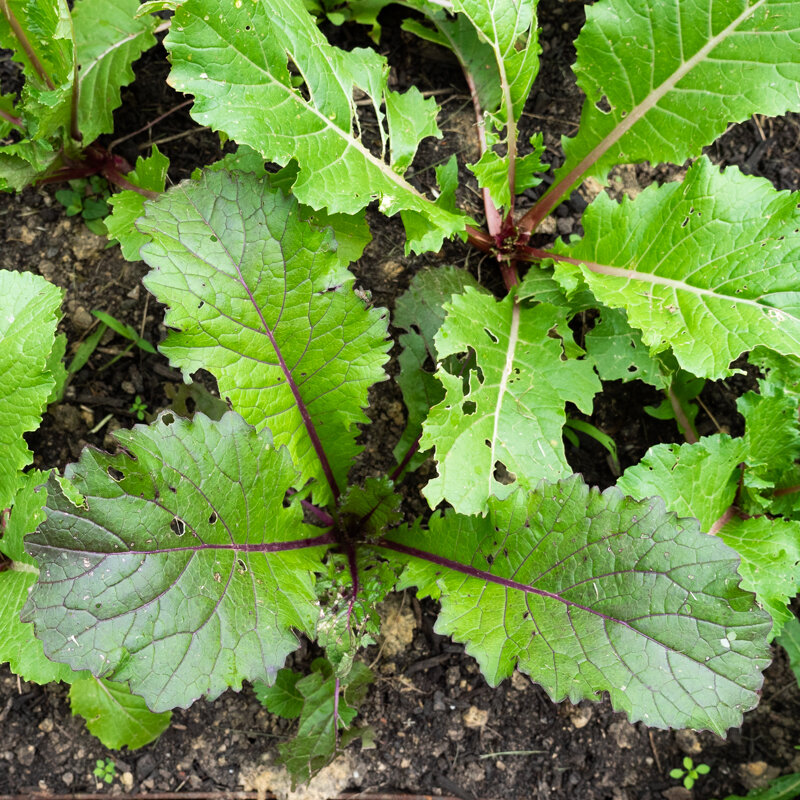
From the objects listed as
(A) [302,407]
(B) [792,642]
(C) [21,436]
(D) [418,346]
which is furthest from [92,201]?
(B) [792,642]

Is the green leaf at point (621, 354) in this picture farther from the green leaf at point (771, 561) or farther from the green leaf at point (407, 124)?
the green leaf at point (407, 124)

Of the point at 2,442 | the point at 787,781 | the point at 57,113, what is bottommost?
the point at 787,781

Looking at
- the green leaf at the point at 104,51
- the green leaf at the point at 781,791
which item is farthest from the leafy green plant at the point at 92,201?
the green leaf at the point at 781,791

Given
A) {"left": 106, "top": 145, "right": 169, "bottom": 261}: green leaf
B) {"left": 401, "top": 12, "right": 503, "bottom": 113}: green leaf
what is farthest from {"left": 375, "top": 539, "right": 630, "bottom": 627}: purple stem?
{"left": 401, "top": 12, "right": 503, "bottom": 113}: green leaf

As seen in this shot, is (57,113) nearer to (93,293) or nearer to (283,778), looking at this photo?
(93,293)

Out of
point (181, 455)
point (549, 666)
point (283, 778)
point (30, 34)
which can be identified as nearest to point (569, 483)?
point (549, 666)

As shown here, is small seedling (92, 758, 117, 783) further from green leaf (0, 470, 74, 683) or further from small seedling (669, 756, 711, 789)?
small seedling (669, 756, 711, 789)
